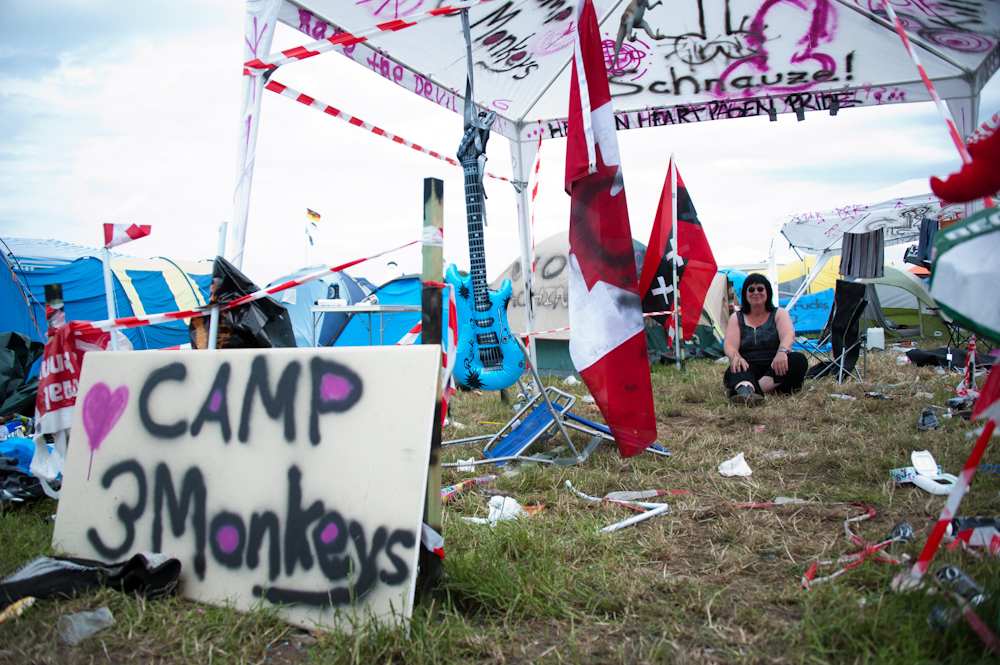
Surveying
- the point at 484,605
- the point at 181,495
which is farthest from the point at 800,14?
the point at 181,495

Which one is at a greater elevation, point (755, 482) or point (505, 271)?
point (505, 271)

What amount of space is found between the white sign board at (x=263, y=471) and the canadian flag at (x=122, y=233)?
78 cm

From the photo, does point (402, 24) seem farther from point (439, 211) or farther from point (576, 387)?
point (576, 387)

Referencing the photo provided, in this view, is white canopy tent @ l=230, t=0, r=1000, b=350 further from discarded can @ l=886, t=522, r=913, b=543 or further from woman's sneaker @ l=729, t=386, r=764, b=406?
discarded can @ l=886, t=522, r=913, b=543

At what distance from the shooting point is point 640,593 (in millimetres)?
1677

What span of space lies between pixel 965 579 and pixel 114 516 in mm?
2536

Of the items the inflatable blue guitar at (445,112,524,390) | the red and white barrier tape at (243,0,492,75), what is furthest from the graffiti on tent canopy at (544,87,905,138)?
the red and white barrier tape at (243,0,492,75)

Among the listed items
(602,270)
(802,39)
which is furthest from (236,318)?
(802,39)

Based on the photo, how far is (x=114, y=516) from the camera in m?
1.94

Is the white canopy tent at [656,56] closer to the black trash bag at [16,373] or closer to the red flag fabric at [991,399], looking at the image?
the black trash bag at [16,373]

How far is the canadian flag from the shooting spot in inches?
103

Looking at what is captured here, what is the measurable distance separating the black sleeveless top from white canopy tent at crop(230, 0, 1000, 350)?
1.99m

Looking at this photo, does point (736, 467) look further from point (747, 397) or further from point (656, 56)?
point (656, 56)

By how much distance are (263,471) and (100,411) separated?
0.79m
